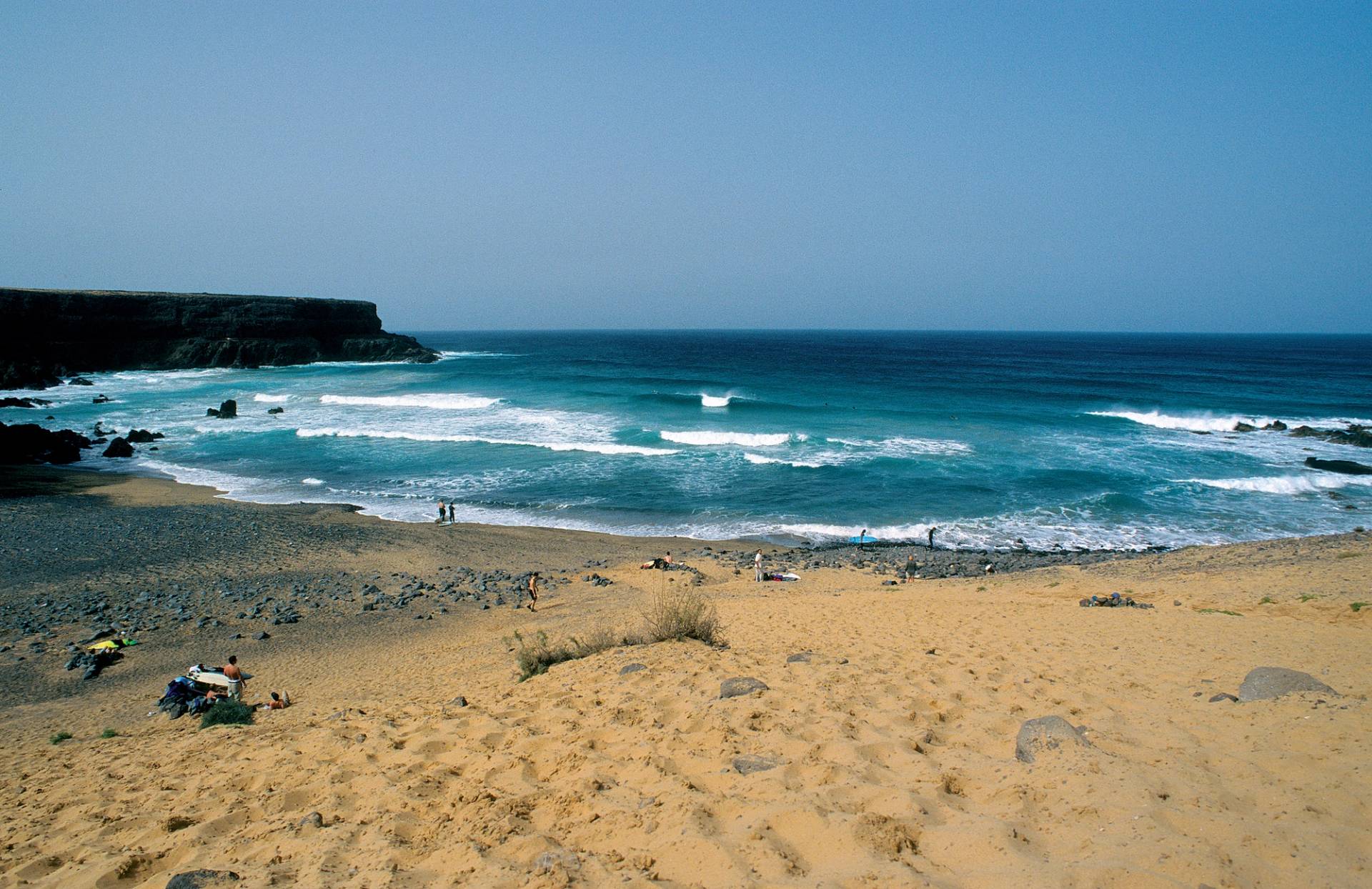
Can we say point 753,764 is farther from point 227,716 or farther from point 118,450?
point 118,450

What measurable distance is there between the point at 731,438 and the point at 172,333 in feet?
189

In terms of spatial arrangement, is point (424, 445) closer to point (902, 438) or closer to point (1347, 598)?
point (902, 438)

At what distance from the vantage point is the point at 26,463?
84.0ft

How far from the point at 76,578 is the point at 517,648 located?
10.8 metres

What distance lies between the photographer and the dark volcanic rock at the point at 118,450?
27.3 metres

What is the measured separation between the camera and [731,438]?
3188cm

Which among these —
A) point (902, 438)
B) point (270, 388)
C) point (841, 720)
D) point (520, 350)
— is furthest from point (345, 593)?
point (520, 350)

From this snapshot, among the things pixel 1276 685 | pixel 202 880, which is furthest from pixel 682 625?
pixel 1276 685

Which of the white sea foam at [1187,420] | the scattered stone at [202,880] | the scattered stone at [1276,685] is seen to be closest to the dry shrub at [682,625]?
the scattered stone at [202,880]

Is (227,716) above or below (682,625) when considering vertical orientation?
below

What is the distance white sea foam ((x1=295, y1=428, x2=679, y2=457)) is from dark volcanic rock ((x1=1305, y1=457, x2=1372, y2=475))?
983 inches

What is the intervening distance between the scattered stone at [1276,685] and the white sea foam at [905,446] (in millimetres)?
23113

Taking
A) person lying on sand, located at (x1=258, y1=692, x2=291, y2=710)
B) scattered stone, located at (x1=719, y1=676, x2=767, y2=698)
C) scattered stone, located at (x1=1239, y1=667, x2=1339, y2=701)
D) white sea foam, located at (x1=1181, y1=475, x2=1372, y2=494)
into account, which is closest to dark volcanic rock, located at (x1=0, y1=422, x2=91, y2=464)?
person lying on sand, located at (x1=258, y1=692, x2=291, y2=710)

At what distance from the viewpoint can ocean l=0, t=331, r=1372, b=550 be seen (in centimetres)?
2053
